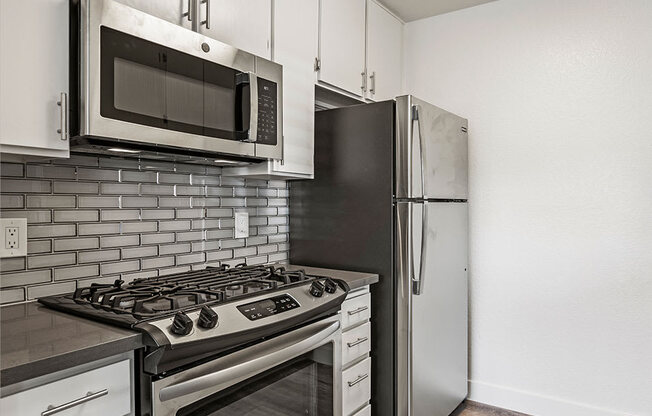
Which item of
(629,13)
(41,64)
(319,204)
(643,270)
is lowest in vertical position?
(643,270)

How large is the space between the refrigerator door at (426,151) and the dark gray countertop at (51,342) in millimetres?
1440

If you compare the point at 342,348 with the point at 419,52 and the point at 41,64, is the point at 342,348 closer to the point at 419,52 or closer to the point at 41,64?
the point at 41,64

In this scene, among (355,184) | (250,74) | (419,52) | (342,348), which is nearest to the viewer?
(250,74)

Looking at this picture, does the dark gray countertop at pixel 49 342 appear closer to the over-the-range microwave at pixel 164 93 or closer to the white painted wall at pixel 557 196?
the over-the-range microwave at pixel 164 93

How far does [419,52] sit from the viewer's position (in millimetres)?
3105

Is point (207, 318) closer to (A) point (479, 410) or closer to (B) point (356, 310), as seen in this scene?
(B) point (356, 310)

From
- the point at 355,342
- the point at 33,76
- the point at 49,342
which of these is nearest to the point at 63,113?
the point at 33,76

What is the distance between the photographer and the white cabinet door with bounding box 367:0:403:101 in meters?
2.68

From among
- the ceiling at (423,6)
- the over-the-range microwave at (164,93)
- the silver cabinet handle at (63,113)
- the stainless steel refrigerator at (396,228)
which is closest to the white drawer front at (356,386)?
the stainless steel refrigerator at (396,228)

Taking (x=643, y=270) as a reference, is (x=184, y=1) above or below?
above

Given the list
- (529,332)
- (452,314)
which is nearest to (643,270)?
(529,332)

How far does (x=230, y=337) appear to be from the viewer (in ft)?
4.13

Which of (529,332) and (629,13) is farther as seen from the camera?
(529,332)

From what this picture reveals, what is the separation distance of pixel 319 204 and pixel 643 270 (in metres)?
1.80
